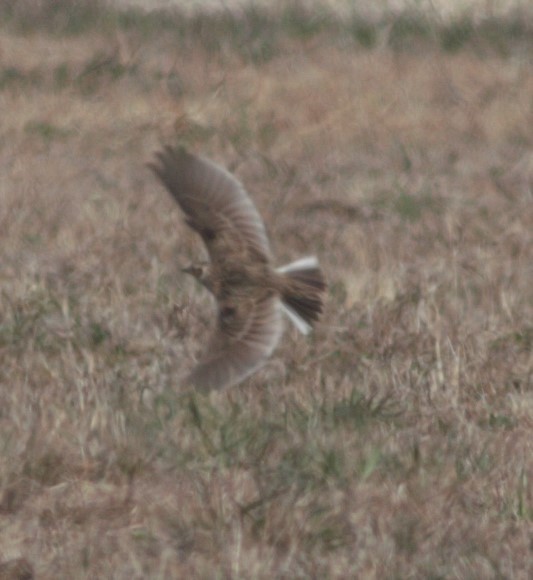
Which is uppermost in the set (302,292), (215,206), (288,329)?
(215,206)

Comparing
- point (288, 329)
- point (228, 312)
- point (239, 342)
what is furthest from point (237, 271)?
point (288, 329)

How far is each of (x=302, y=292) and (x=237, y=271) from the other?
218 millimetres

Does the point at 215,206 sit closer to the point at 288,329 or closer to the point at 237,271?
the point at 237,271

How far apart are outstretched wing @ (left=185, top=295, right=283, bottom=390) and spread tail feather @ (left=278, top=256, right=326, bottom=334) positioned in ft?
0.22

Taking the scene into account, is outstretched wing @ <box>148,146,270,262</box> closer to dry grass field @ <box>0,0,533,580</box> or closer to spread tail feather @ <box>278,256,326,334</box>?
spread tail feather @ <box>278,256,326,334</box>

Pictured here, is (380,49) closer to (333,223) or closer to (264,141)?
(264,141)

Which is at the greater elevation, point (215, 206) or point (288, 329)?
point (215, 206)

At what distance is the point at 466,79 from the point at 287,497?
7.60 m

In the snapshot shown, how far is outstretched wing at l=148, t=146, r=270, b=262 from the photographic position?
18.3 ft

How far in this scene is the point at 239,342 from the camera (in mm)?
5414

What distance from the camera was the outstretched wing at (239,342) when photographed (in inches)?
208

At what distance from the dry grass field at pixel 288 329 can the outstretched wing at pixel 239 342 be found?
0.27 feet

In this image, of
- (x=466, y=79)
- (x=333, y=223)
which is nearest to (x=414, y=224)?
(x=333, y=223)

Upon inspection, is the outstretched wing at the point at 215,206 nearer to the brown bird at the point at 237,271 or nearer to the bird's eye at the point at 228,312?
the brown bird at the point at 237,271
